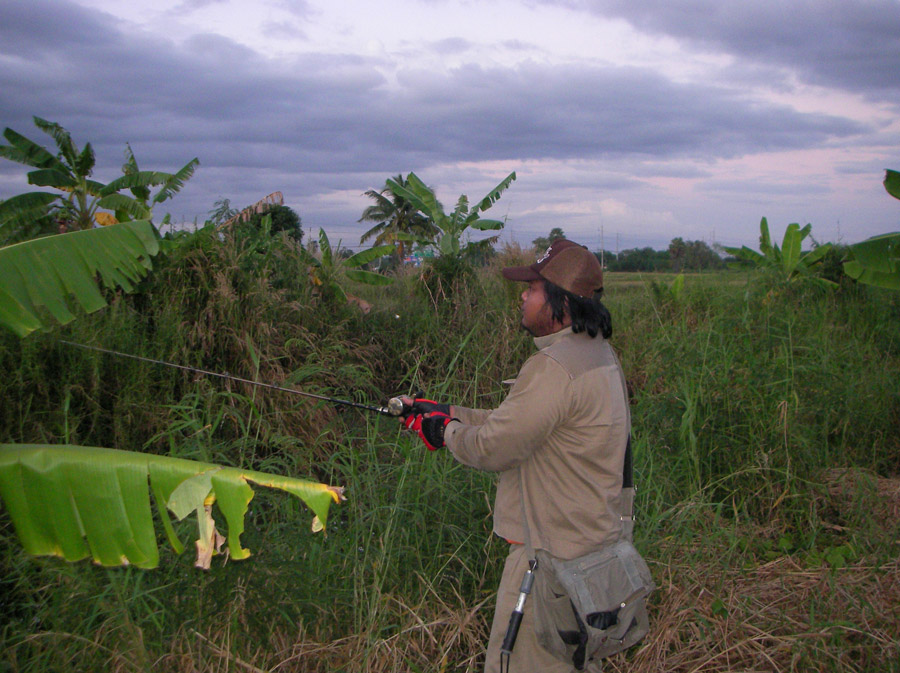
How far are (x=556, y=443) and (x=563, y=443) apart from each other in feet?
0.08

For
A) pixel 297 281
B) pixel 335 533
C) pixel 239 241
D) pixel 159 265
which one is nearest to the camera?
pixel 335 533

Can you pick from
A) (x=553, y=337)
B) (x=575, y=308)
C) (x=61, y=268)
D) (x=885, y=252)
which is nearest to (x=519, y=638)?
(x=553, y=337)

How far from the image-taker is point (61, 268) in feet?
9.46

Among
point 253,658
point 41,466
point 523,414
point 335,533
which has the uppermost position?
point 523,414

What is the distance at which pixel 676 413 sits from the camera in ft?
17.3

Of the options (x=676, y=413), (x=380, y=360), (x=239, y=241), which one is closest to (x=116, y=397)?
(x=239, y=241)

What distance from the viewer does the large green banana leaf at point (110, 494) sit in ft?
7.55

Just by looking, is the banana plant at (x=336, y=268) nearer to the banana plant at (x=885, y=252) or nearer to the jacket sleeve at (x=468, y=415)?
the banana plant at (x=885, y=252)

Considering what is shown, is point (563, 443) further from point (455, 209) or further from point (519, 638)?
point (455, 209)

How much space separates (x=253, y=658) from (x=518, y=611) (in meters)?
1.23

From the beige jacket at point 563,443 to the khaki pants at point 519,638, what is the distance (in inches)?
4.2

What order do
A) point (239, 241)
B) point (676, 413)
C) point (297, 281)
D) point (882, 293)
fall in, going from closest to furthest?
1. point (676, 413)
2. point (239, 241)
3. point (297, 281)
4. point (882, 293)

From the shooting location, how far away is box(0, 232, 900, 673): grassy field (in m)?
3.05

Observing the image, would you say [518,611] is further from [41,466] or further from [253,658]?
[41,466]
